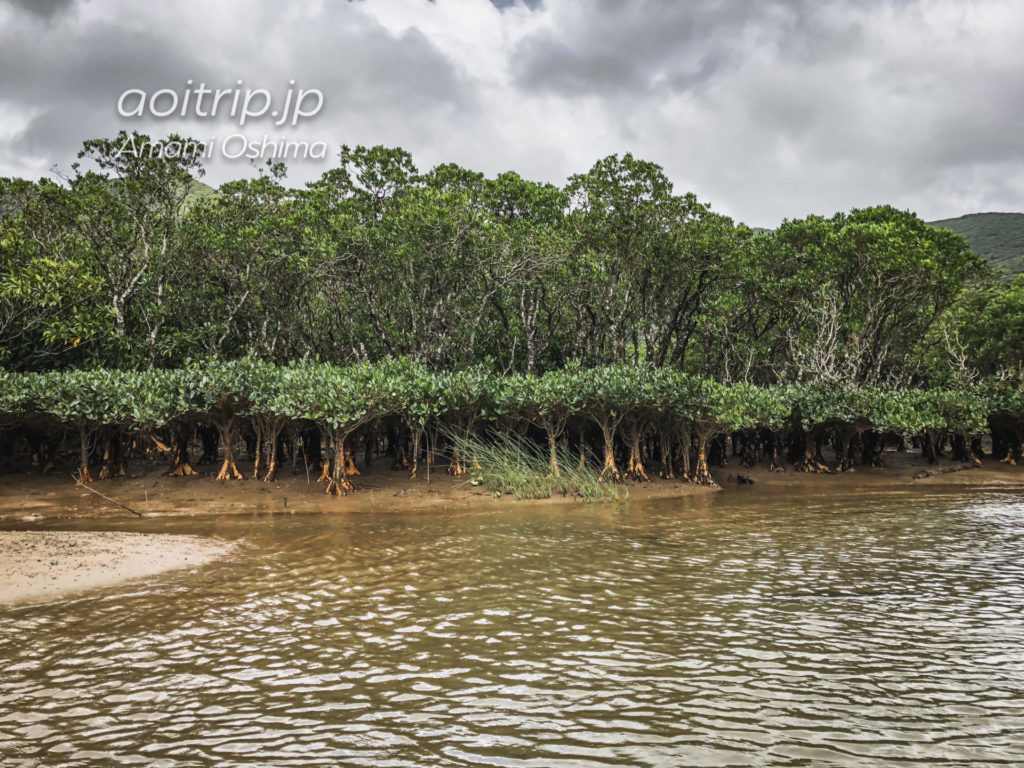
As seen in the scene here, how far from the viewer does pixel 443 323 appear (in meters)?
31.2

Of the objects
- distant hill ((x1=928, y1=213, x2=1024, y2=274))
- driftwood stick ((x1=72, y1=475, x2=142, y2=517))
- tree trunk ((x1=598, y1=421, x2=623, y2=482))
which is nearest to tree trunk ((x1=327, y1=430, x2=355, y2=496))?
driftwood stick ((x1=72, y1=475, x2=142, y2=517))

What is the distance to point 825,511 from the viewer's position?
19656mm

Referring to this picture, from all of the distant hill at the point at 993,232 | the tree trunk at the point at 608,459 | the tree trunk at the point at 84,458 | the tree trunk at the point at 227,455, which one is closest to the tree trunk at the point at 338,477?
the tree trunk at the point at 227,455

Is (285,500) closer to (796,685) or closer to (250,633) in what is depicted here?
(250,633)

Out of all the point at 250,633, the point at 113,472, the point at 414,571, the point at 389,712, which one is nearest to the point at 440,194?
the point at 113,472

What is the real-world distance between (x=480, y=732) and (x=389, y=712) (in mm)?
974

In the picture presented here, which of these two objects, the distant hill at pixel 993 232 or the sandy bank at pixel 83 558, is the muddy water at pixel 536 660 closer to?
the sandy bank at pixel 83 558

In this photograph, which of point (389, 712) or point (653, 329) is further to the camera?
point (653, 329)

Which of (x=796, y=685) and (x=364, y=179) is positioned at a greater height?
(x=364, y=179)

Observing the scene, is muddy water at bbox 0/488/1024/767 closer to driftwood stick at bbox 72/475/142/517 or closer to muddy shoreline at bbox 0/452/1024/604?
muddy shoreline at bbox 0/452/1024/604

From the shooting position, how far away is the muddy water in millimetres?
5668

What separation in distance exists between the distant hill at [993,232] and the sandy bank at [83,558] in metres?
121

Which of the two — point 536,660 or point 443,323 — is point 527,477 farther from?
point 536,660

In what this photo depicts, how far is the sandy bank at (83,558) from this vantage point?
11141 millimetres
